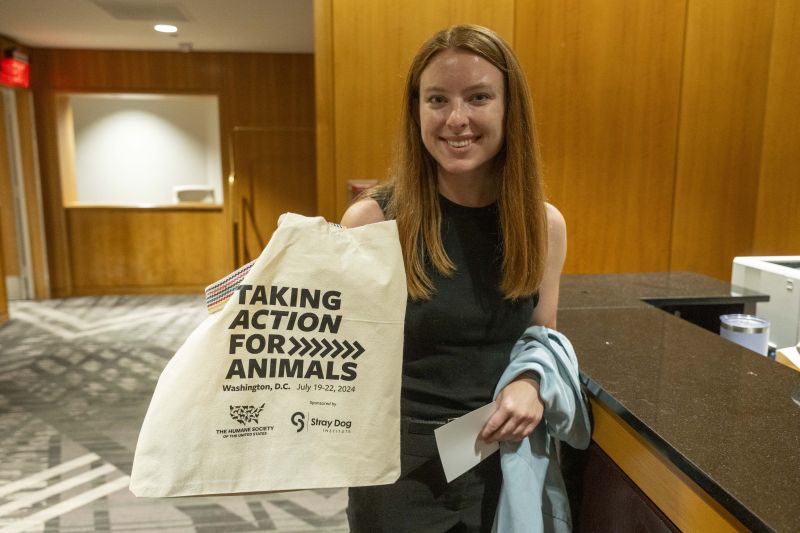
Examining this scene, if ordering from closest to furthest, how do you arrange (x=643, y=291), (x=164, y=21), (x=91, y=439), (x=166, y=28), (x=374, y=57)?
(x=643, y=291) → (x=374, y=57) → (x=91, y=439) → (x=164, y=21) → (x=166, y=28)

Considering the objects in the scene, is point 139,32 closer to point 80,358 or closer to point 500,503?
point 80,358

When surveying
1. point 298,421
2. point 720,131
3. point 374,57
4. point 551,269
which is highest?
point 374,57

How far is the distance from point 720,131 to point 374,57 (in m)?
1.80

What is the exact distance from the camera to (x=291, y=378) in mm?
817

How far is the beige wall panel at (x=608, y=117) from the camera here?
293 centimetres

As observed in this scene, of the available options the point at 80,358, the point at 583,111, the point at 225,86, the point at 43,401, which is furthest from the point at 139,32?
the point at 583,111

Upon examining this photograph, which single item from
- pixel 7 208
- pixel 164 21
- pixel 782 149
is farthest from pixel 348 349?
pixel 7 208

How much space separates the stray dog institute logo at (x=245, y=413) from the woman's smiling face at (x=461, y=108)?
475 millimetres

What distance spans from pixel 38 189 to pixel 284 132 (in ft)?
8.40

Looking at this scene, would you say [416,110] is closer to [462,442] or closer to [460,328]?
[460,328]

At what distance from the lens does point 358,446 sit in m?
0.84

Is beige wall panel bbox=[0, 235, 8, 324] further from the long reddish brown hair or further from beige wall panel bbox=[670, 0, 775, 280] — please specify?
the long reddish brown hair

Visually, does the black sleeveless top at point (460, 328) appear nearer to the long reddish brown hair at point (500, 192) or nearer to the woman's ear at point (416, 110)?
the long reddish brown hair at point (500, 192)

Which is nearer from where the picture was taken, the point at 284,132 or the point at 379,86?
the point at 379,86
